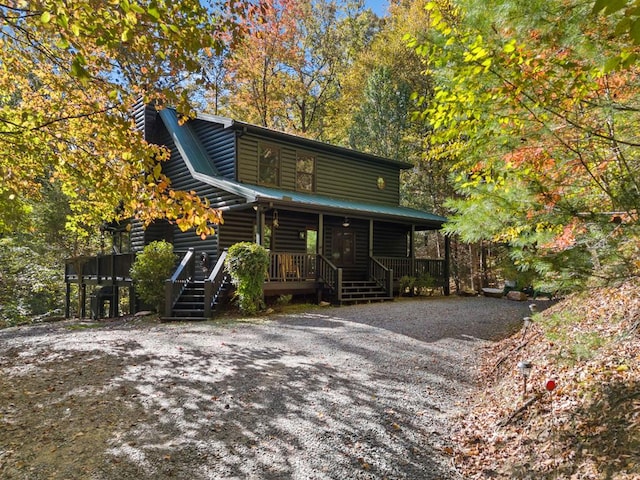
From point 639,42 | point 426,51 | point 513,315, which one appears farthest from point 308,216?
point 639,42

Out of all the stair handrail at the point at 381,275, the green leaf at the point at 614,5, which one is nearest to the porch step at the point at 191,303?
the stair handrail at the point at 381,275

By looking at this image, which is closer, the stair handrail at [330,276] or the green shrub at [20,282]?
the stair handrail at [330,276]

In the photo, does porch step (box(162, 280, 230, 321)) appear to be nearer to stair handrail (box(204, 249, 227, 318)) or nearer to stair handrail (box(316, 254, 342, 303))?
stair handrail (box(204, 249, 227, 318))

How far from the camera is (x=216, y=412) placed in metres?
4.20

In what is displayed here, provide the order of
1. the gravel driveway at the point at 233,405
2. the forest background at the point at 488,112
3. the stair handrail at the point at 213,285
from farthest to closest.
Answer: the stair handrail at the point at 213,285
the gravel driveway at the point at 233,405
the forest background at the point at 488,112

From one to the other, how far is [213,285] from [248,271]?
1.16 meters

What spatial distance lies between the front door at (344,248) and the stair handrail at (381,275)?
171cm

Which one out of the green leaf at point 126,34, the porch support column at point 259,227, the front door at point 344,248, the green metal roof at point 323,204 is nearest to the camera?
the green leaf at point 126,34

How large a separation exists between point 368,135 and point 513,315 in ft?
47.5

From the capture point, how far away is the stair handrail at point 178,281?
10.4 m

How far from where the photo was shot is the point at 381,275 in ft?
48.2

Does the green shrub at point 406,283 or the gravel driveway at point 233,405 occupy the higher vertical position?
the green shrub at point 406,283

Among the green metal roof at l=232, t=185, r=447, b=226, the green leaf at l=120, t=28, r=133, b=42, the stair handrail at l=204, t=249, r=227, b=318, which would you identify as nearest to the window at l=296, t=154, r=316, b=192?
the green metal roof at l=232, t=185, r=447, b=226

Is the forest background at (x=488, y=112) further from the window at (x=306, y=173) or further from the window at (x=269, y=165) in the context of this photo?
the window at (x=306, y=173)
